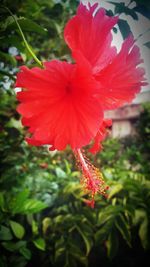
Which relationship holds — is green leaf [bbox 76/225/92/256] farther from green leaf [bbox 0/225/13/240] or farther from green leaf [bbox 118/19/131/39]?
green leaf [bbox 118/19/131/39]

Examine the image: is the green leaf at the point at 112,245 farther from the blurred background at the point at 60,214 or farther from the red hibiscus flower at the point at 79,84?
the red hibiscus flower at the point at 79,84

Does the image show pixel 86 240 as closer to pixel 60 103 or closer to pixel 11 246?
pixel 11 246

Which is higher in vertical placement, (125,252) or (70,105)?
(70,105)

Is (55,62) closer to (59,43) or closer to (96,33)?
(96,33)

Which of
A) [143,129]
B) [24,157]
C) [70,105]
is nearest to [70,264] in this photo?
[24,157]

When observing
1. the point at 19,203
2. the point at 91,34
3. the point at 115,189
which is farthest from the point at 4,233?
the point at 91,34

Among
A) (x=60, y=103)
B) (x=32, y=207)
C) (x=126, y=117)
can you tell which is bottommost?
(x=32, y=207)
